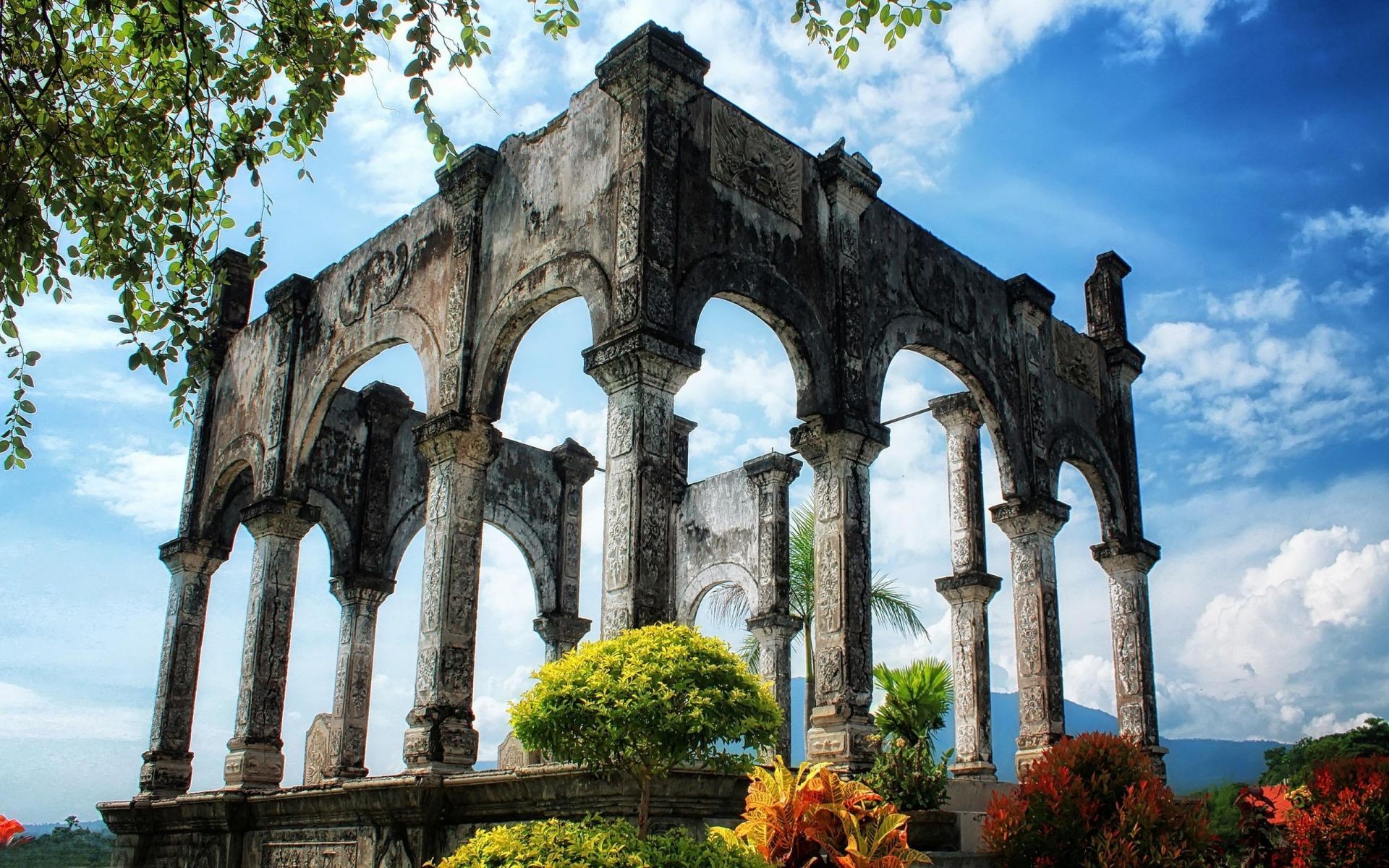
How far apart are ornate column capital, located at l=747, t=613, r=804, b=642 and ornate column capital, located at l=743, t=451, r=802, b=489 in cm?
186

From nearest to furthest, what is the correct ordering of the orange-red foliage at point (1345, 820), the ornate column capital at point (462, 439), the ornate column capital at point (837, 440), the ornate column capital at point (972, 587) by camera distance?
1. the orange-red foliage at point (1345, 820)
2. the ornate column capital at point (837, 440)
3. the ornate column capital at point (462, 439)
4. the ornate column capital at point (972, 587)

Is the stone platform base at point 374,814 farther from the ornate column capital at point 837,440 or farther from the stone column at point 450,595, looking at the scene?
the ornate column capital at point 837,440

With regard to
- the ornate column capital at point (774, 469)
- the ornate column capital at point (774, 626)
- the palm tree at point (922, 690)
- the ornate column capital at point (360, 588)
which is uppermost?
the ornate column capital at point (774, 469)

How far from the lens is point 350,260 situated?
45.5 ft

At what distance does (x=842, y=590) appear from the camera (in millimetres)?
10305

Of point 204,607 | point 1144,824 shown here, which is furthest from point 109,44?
point 204,607

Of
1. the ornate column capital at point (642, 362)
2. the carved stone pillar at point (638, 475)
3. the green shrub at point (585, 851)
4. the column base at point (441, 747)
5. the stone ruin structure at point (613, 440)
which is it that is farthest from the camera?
the column base at point (441, 747)

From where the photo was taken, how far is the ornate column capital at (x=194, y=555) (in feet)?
50.3

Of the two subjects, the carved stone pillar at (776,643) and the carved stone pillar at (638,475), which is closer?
the carved stone pillar at (638,475)

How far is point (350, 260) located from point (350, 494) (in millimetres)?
4148

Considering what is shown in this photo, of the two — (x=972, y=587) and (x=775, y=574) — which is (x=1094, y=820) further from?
(x=775, y=574)

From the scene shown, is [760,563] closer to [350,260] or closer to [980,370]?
[980,370]

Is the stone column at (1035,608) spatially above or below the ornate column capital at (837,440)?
below

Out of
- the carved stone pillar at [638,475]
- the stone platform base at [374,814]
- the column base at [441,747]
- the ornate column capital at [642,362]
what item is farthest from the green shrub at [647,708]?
the column base at [441,747]
